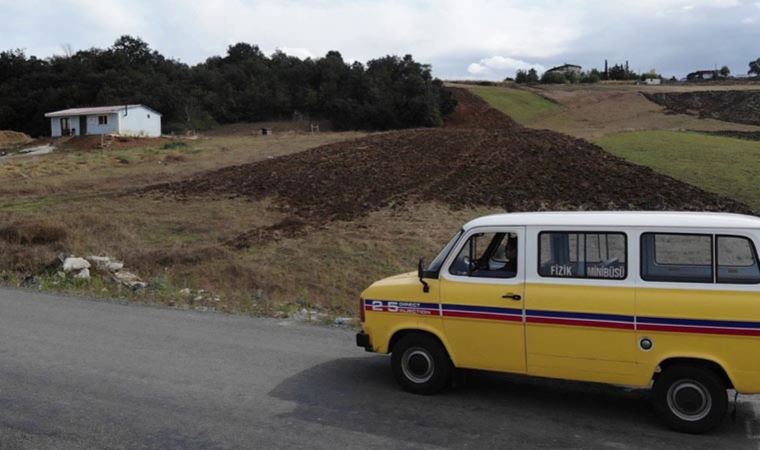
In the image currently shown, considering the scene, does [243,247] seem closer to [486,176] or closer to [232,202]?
[232,202]

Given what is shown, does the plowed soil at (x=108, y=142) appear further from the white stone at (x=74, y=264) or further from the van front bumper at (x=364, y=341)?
the van front bumper at (x=364, y=341)

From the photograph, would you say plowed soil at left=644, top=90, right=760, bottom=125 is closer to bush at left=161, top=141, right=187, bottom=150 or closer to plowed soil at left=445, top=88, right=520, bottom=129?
plowed soil at left=445, top=88, right=520, bottom=129

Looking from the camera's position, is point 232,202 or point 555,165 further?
point 555,165

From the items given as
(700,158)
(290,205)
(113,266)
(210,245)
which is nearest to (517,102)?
(700,158)

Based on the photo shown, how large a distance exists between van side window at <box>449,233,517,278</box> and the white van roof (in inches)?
6.5

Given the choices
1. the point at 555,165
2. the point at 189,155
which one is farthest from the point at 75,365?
the point at 189,155

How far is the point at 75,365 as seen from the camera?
339 inches

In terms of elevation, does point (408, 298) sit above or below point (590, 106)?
below

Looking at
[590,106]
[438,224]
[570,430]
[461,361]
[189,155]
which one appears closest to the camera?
[570,430]

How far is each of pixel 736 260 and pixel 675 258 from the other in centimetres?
54

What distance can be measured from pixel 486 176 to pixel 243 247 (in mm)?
13902

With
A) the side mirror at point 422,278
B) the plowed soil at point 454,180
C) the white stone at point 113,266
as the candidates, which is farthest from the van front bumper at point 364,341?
the plowed soil at point 454,180

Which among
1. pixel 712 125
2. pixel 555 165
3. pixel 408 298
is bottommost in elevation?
pixel 408 298

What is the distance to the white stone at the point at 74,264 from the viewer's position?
1591 centimetres
